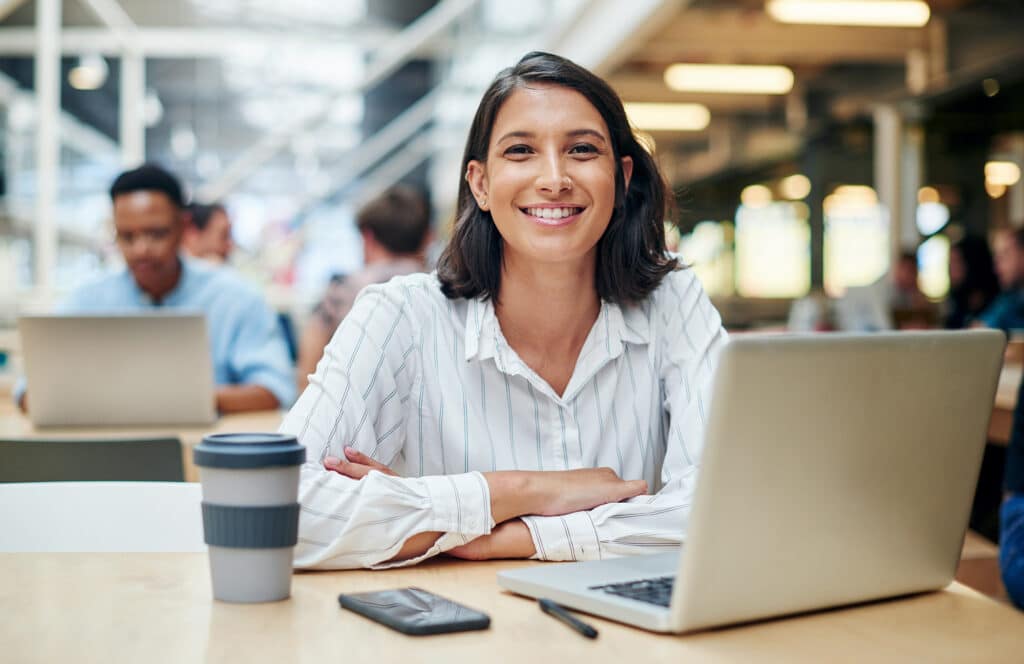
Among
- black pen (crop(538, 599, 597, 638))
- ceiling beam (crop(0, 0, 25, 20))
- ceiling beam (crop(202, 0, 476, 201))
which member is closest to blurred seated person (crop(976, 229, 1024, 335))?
ceiling beam (crop(202, 0, 476, 201))

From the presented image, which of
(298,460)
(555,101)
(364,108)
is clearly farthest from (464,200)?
(364,108)

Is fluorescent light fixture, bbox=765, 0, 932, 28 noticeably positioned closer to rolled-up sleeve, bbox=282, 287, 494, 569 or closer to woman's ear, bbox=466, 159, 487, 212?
woman's ear, bbox=466, 159, 487, 212

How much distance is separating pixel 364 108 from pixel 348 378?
1518 centimetres

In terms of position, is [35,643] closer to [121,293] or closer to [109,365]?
[109,365]

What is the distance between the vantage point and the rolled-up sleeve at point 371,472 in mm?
1278

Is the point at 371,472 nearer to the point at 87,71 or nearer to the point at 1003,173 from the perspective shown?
the point at 1003,173

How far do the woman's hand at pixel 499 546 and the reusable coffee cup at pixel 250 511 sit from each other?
276 mm

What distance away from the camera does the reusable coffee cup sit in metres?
1.06

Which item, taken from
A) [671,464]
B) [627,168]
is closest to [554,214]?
[627,168]

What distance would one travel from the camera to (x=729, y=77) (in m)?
8.68

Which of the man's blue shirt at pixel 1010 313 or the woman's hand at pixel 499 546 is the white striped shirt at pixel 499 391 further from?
the man's blue shirt at pixel 1010 313

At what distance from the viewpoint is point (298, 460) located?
3.56ft

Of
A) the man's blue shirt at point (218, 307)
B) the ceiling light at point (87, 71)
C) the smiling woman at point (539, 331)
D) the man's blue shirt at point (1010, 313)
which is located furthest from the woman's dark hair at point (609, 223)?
the ceiling light at point (87, 71)

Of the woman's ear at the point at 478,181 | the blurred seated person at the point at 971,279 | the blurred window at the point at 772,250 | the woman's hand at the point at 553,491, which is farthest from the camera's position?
the blurred window at the point at 772,250
